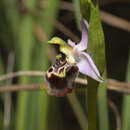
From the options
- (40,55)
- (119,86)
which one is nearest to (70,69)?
(119,86)

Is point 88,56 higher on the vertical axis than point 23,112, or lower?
higher

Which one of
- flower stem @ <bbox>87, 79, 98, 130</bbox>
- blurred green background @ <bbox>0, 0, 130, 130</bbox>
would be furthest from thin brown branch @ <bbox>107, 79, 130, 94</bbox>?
flower stem @ <bbox>87, 79, 98, 130</bbox>

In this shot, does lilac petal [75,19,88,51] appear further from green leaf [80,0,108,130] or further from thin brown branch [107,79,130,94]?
thin brown branch [107,79,130,94]

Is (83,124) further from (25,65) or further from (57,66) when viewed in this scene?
(57,66)

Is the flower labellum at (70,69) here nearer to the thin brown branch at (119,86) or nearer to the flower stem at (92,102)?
the flower stem at (92,102)

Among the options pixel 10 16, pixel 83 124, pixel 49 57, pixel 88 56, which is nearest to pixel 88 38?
pixel 88 56

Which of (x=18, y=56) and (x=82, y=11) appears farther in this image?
A: (x=18, y=56)
